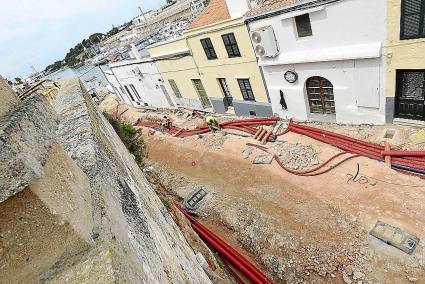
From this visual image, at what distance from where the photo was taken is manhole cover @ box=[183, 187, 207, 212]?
52.7 ft

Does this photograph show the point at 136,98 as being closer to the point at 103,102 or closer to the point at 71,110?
the point at 103,102

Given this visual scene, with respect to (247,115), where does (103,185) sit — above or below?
above

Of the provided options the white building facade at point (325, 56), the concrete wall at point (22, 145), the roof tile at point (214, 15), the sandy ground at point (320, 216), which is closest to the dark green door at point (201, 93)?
the roof tile at point (214, 15)

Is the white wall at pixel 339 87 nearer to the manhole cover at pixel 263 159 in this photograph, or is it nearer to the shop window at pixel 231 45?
the shop window at pixel 231 45

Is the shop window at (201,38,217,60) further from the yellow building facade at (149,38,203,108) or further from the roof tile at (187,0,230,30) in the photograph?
the yellow building facade at (149,38,203,108)

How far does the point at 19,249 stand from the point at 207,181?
1595 centimetres

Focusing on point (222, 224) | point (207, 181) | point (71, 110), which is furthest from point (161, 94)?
point (71, 110)

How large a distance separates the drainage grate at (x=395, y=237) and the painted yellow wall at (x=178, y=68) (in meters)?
17.6

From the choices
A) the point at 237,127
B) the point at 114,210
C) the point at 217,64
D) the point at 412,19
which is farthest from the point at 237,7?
the point at 114,210

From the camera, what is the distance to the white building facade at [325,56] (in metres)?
13.7

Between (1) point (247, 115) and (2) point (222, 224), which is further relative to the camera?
(1) point (247, 115)

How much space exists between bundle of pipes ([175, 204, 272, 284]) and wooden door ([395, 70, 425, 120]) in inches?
420

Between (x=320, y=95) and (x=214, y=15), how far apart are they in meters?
9.28

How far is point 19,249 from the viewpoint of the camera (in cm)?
217
